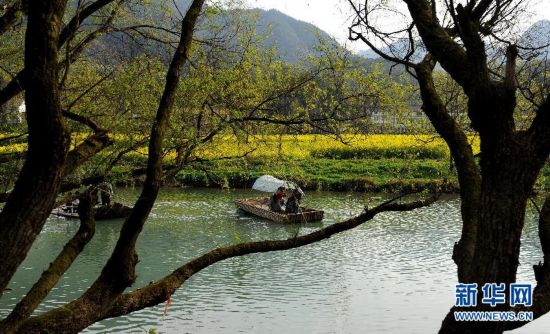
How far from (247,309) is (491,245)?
7477mm

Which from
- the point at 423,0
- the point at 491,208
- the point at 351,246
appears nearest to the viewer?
the point at 491,208

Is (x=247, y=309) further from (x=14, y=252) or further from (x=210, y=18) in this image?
(x=14, y=252)

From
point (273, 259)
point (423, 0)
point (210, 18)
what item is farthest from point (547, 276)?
point (273, 259)

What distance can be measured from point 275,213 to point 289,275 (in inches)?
194

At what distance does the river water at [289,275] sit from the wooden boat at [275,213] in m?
0.20

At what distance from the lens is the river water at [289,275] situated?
926 centimetres

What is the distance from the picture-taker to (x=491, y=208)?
2777 millimetres

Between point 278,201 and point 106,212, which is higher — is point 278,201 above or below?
above

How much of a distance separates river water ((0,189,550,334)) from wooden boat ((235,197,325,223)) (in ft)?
0.64

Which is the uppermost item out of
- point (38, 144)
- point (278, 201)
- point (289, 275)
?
point (38, 144)

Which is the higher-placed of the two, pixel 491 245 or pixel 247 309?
pixel 491 245

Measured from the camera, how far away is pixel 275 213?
16.8m

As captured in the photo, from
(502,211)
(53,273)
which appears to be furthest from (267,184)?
(502,211)

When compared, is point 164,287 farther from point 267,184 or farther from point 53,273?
point 267,184
